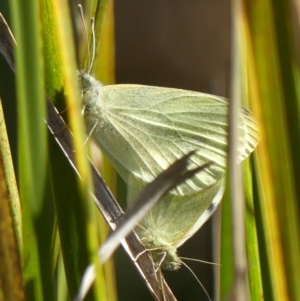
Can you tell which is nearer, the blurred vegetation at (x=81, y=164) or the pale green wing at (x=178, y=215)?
the blurred vegetation at (x=81, y=164)

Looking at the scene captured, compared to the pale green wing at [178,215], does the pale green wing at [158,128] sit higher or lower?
higher

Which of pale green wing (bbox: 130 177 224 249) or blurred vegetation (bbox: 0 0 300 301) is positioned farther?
pale green wing (bbox: 130 177 224 249)

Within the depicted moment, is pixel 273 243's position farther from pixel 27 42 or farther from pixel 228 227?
pixel 27 42

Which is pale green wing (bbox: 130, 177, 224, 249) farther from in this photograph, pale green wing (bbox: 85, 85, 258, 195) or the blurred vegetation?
the blurred vegetation

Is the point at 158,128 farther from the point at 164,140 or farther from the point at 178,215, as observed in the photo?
the point at 178,215

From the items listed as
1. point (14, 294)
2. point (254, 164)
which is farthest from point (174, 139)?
point (14, 294)

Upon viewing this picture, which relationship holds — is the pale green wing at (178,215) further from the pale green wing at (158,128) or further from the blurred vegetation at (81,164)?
the blurred vegetation at (81,164)

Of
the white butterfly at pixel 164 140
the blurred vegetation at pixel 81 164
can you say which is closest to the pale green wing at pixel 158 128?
the white butterfly at pixel 164 140

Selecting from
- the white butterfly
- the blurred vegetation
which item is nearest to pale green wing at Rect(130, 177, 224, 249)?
the white butterfly
